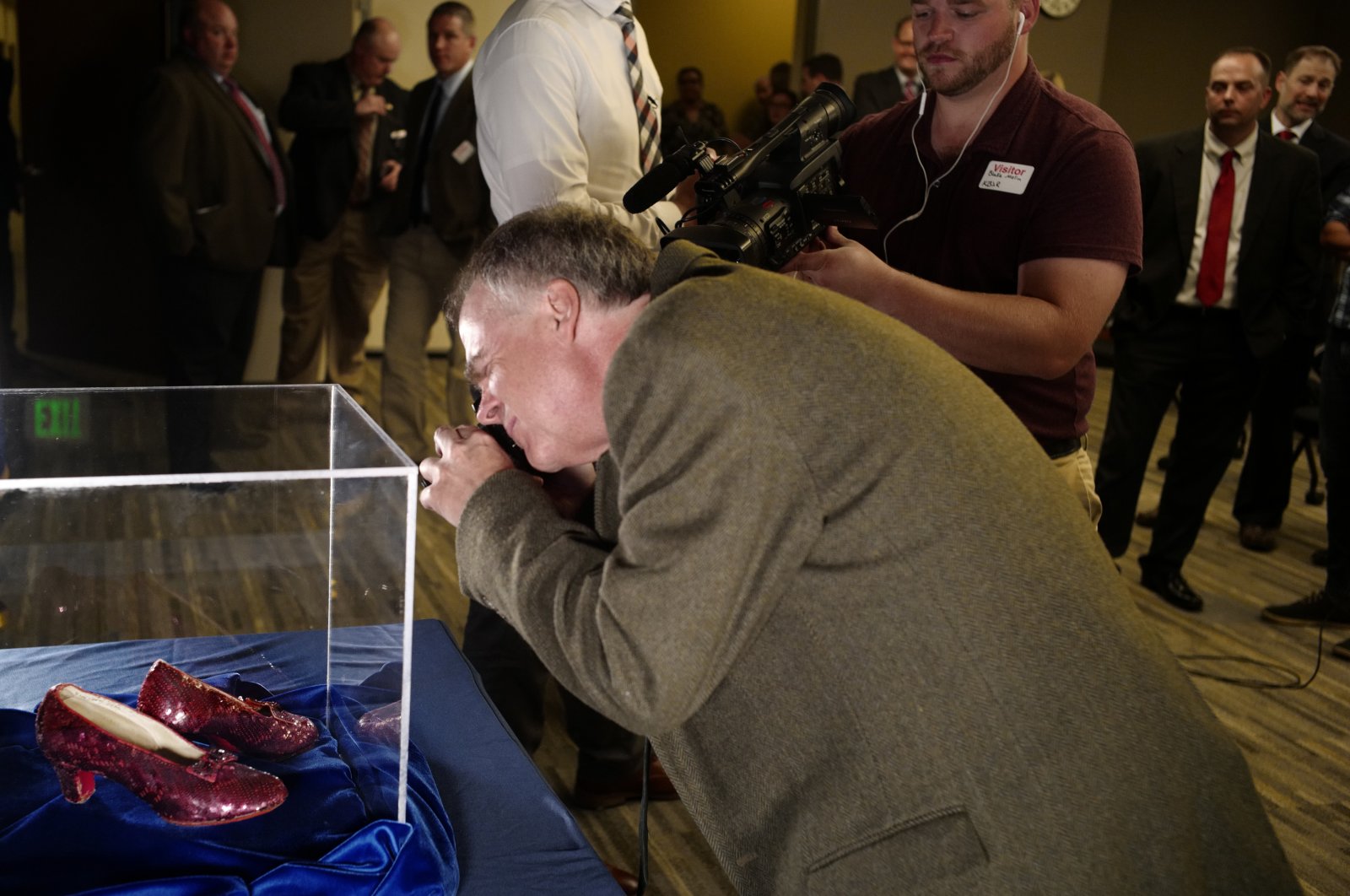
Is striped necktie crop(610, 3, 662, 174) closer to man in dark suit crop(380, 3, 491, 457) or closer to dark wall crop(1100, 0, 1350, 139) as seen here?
man in dark suit crop(380, 3, 491, 457)

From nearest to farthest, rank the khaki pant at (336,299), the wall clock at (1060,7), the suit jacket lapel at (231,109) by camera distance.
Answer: the suit jacket lapel at (231,109), the khaki pant at (336,299), the wall clock at (1060,7)

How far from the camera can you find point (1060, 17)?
25.1 ft

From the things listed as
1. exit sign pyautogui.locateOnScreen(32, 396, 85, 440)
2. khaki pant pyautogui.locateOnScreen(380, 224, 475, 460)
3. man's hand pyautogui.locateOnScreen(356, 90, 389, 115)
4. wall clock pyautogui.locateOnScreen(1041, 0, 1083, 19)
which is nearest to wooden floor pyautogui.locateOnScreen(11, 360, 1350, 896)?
khaki pant pyautogui.locateOnScreen(380, 224, 475, 460)

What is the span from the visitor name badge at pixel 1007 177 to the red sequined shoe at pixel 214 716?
1209mm

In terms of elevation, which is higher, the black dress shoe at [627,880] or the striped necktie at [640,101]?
the striped necktie at [640,101]

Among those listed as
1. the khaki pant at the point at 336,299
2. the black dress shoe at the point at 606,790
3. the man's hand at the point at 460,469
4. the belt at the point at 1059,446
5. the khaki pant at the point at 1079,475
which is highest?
the man's hand at the point at 460,469

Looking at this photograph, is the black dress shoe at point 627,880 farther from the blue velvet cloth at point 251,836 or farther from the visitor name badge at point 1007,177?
the visitor name badge at point 1007,177

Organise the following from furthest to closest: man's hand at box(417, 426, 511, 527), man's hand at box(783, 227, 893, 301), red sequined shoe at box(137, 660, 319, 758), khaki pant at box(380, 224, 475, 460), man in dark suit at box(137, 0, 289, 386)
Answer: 1. khaki pant at box(380, 224, 475, 460)
2. man in dark suit at box(137, 0, 289, 386)
3. man's hand at box(783, 227, 893, 301)
4. red sequined shoe at box(137, 660, 319, 758)
5. man's hand at box(417, 426, 511, 527)

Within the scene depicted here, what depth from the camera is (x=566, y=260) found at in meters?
1.11

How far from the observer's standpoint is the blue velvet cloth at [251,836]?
1.08 m

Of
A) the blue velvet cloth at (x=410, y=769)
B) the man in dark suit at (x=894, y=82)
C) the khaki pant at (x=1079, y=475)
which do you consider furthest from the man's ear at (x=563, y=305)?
the man in dark suit at (x=894, y=82)

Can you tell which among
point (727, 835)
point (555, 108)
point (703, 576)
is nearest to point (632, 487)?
point (703, 576)

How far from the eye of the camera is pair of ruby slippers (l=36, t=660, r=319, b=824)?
115 cm

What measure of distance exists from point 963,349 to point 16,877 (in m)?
1.24
